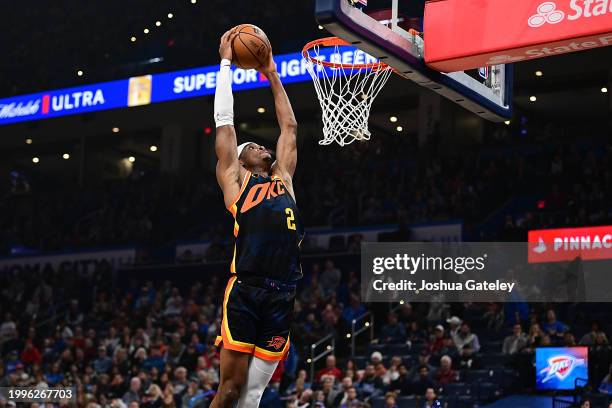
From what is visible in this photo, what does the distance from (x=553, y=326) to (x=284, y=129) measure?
1043cm

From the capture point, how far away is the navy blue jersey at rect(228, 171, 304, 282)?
500 centimetres

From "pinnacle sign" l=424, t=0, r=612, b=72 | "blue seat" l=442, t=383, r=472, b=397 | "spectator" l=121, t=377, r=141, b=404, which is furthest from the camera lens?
"spectator" l=121, t=377, r=141, b=404

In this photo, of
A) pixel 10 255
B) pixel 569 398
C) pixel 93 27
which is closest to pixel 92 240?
pixel 10 255

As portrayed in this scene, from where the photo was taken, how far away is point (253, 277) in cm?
500

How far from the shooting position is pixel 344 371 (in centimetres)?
1638

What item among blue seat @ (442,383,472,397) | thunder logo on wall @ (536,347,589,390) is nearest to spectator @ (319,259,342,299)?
blue seat @ (442,383,472,397)

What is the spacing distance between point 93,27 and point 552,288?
14.4 metres

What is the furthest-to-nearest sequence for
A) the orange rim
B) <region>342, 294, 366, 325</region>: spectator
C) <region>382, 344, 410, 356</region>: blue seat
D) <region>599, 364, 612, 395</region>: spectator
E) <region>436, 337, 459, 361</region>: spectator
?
<region>342, 294, 366, 325</region>: spectator < <region>382, 344, 410, 356</region>: blue seat < <region>436, 337, 459, 361</region>: spectator < <region>599, 364, 612, 395</region>: spectator < the orange rim

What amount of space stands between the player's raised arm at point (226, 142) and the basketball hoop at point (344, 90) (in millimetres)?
3820

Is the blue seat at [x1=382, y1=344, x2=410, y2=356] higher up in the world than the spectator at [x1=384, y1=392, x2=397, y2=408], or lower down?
higher up

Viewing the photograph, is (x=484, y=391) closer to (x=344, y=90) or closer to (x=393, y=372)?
(x=393, y=372)

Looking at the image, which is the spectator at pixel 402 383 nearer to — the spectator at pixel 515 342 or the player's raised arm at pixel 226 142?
the spectator at pixel 515 342

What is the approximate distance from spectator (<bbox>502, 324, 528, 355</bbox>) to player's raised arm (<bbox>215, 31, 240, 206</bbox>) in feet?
34.4

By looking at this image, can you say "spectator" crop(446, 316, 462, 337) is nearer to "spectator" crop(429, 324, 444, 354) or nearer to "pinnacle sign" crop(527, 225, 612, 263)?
"spectator" crop(429, 324, 444, 354)
